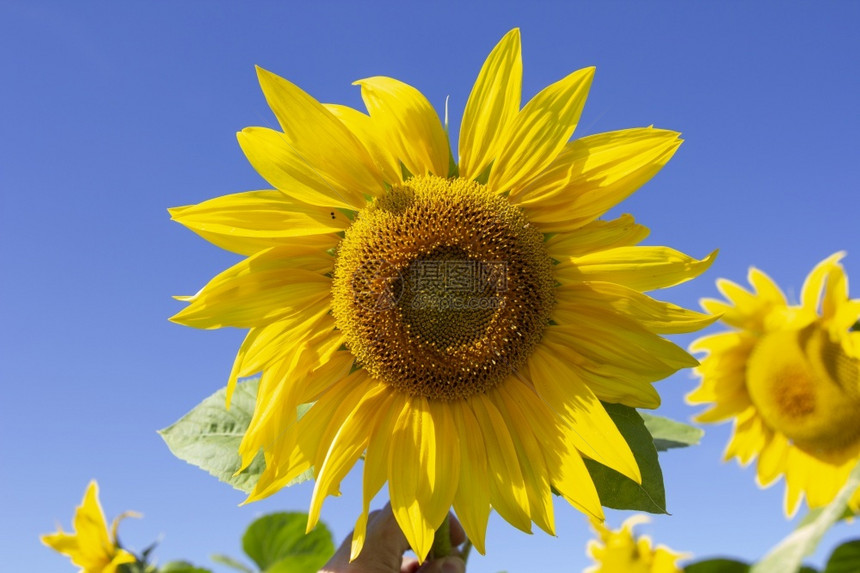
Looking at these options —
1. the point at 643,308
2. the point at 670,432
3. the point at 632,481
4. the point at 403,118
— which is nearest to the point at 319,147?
the point at 403,118

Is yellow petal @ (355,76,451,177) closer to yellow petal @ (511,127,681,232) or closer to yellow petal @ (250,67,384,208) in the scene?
yellow petal @ (250,67,384,208)

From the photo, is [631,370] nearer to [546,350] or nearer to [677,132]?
[546,350]

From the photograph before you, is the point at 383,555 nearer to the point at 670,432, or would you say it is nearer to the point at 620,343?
the point at 620,343

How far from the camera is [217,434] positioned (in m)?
2.72

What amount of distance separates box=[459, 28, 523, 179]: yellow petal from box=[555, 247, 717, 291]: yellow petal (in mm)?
523

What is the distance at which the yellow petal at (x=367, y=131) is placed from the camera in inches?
87.3

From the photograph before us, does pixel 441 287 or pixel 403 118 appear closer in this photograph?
pixel 403 118

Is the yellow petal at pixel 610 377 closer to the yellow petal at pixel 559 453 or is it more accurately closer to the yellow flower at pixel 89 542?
the yellow petal at pixel 559 453

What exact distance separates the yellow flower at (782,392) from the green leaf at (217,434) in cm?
290

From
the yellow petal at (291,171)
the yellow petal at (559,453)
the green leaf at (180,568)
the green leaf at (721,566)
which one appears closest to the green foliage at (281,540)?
the green leaf at (180,568)

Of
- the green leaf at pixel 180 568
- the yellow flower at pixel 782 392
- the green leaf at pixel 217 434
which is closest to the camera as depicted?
the green leaf at pixel 217 434

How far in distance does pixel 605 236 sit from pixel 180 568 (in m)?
3.28

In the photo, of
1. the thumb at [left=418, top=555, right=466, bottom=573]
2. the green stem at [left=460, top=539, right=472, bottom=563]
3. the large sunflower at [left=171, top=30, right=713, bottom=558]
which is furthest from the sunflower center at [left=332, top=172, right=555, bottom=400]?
the green stem at [left=460, top=539, right=472, bottom=563]

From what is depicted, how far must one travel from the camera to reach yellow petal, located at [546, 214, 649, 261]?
2.33 m
